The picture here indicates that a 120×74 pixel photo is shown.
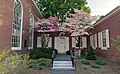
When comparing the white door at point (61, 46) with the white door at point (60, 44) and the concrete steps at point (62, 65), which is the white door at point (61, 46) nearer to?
the white door at point (60, 44)

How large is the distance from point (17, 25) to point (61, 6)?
1008cm

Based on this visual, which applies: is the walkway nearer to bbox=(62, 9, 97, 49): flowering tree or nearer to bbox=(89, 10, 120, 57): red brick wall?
bbox=(89, 10, 120, 57): red brick wall

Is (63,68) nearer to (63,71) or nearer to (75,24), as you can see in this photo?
(63,71)

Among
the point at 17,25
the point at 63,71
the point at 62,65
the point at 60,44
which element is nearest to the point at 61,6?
the point at 60,44

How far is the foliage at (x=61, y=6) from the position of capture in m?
20.4

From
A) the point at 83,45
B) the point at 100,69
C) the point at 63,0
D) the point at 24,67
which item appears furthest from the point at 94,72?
the point at 63,0

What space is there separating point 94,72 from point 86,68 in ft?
2.58

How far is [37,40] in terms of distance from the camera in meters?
19.5

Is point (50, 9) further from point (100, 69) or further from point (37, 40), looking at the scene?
point (100, 69)

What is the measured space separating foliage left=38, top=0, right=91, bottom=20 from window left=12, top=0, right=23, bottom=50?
30.3ft

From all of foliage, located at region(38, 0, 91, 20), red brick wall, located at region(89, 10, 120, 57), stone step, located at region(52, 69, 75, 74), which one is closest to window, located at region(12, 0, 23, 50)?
stone step, located at region(52, 69, 75, 74)

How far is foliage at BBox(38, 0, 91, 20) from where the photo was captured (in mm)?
20422

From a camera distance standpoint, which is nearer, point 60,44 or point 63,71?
point 63,71

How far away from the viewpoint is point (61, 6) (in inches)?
792
